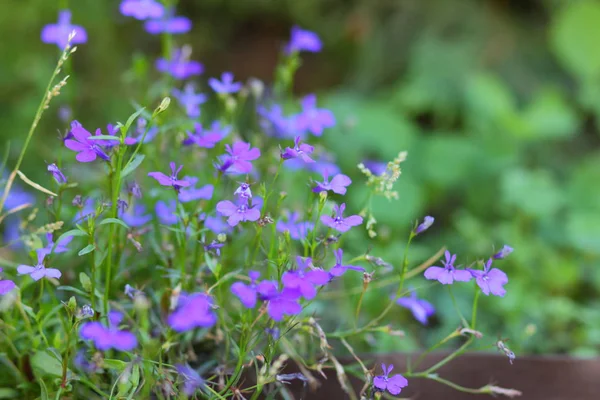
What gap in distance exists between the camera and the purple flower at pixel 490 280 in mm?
636

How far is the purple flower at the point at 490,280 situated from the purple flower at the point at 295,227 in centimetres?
19

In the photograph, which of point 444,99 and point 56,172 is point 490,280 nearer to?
point 56,172

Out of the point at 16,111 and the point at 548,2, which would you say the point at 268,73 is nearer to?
the point at 16,111

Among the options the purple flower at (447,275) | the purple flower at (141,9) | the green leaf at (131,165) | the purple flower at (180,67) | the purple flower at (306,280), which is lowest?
the purple flower at (447,275)

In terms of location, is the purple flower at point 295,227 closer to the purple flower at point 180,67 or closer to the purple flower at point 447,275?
the purple flower at point 447,275

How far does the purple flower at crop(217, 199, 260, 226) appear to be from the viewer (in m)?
0.63

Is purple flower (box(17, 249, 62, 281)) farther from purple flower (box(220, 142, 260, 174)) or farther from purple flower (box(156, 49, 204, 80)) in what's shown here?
purple flower (box(156, 49, 204, 80))

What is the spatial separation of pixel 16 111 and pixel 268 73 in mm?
788

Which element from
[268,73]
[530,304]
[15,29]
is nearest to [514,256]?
[530,304]

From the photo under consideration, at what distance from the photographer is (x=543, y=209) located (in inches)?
58.8

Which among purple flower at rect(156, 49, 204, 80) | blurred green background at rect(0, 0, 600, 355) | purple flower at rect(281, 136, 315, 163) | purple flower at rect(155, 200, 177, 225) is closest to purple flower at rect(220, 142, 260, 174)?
purple flower at rect(281, 136, 315, 163)

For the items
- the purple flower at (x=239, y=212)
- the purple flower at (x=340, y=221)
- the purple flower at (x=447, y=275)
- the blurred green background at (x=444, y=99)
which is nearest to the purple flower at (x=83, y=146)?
the purple flower at (x=239, y=212)

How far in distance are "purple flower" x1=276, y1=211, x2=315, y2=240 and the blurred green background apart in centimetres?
47

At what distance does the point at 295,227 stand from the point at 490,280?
25cm
